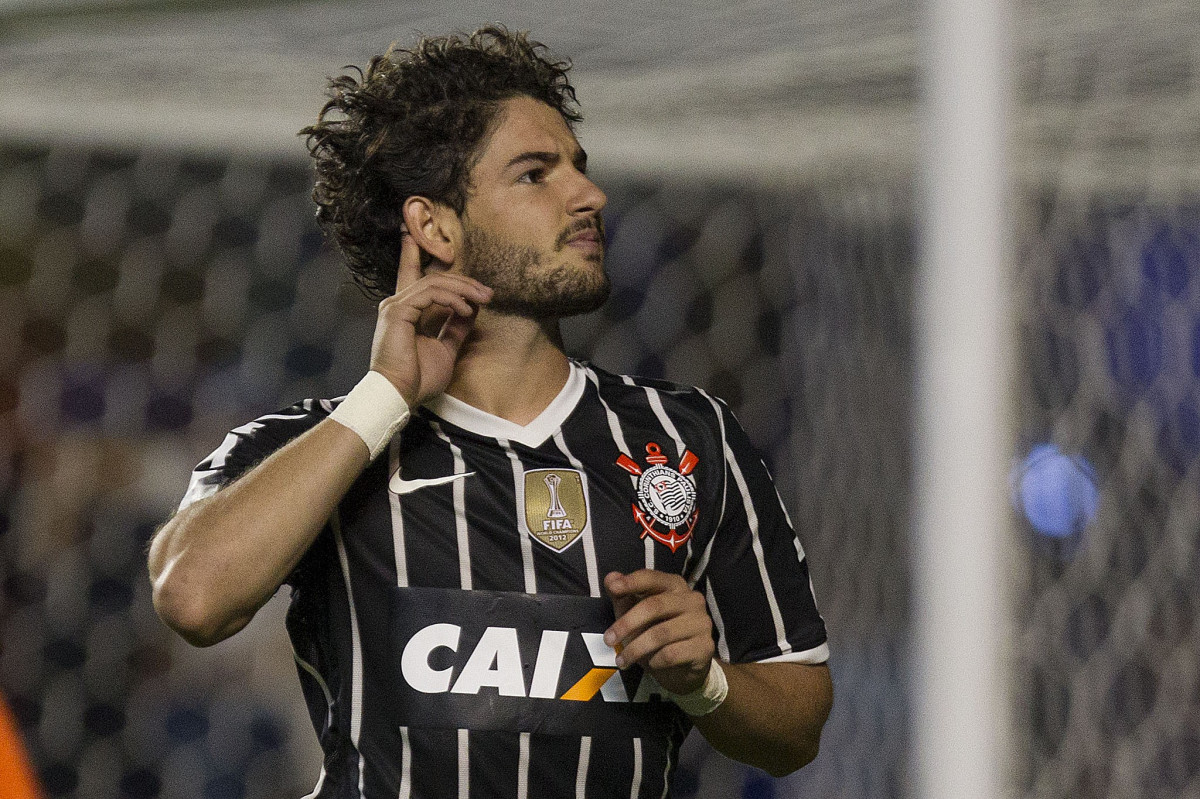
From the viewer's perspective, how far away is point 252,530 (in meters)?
1.39

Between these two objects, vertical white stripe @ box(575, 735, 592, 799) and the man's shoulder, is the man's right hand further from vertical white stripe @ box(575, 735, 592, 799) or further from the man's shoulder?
Result: vertical white stripe @ box(575, 735, 592, 799)

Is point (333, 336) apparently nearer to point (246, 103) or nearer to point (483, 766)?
point (246, 103)

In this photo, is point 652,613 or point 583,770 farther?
point 583,770

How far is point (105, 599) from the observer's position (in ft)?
14.9

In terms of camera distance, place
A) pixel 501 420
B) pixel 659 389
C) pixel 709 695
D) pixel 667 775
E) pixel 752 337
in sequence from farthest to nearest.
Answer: pixel 752 337
pixel 659 389
pixel 501 420
pixel 667 775
pixel 709 695

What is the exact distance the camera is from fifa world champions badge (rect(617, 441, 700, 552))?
5.16ft

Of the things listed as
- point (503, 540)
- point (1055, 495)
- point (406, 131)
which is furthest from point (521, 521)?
point (1055, 495)

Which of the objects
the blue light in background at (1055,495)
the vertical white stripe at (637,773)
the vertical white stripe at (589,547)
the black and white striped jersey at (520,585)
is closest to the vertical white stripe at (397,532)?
the black and white striped jersey at (520,585)

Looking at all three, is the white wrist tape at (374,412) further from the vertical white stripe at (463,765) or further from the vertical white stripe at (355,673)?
the vertical white stripe at (463,765)

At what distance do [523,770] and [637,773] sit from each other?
0.14m

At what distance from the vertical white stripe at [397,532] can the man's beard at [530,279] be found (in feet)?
0.81

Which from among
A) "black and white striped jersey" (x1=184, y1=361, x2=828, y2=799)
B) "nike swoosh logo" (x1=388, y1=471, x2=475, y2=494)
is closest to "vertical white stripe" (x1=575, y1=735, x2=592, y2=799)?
"black and white striped jersey" (x1=184, y1=361, x2=828, y2=799)

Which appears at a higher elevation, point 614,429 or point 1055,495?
point 614,429

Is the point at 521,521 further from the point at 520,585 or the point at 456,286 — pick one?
the point at 456,286
